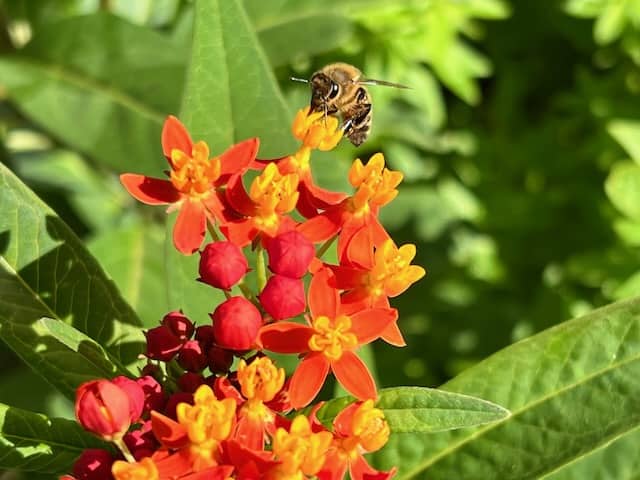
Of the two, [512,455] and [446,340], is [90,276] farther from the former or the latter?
[446,340]

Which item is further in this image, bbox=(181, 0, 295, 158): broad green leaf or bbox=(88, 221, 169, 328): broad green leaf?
bbox=(88, 221, 169, 328): broad green leaf

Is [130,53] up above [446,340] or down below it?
above

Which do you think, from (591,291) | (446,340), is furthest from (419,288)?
(591,291)

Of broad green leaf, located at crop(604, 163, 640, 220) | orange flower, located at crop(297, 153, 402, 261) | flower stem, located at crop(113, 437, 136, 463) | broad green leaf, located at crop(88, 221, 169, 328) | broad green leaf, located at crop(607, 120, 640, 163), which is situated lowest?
broad green leaf, located at crop(88, 221, 169, 328)

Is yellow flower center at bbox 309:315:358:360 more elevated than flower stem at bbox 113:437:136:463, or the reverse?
yellow flower center at bbox 309:315:358:360

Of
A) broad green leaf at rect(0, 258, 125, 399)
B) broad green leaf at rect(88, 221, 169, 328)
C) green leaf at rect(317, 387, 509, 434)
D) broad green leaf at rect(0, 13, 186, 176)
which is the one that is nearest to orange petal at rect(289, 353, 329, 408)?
green leaf at rect(317, 387, 509, 434)

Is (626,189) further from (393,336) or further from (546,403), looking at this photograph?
(393,336)

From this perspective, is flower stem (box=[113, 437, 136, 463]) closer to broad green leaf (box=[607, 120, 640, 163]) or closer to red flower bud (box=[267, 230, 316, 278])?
red flower bud (box=[267, 230, 316, 278])

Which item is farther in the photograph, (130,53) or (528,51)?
(528,51)
